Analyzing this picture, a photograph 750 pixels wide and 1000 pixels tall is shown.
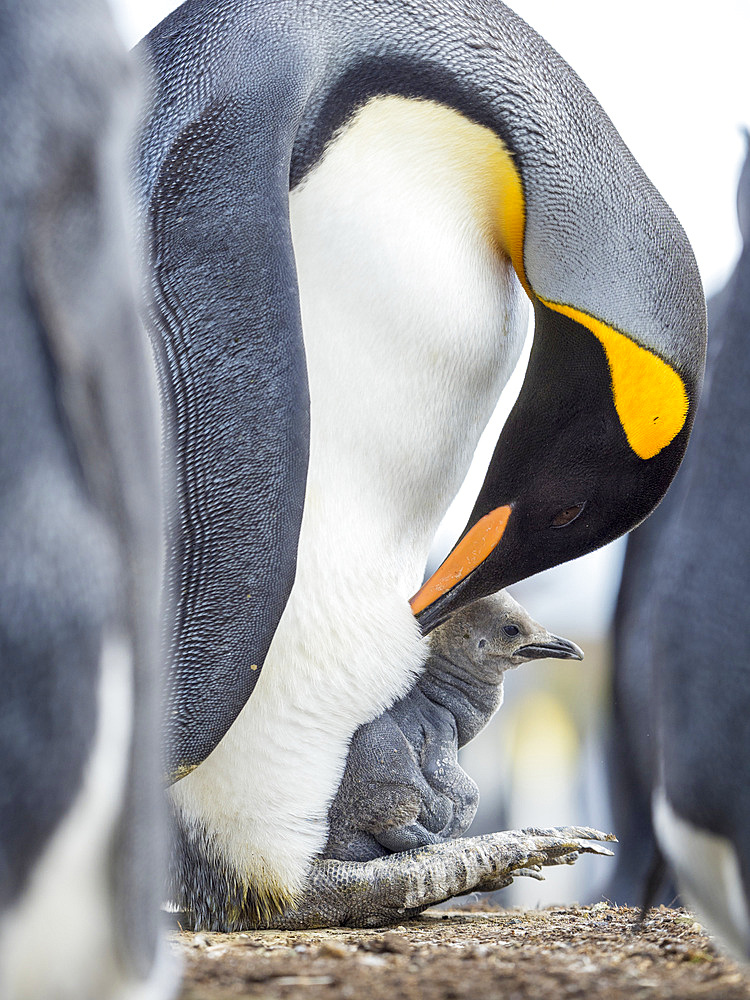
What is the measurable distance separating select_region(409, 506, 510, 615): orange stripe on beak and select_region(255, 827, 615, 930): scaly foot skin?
1.36ft

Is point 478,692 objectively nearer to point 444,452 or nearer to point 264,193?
point 444,452

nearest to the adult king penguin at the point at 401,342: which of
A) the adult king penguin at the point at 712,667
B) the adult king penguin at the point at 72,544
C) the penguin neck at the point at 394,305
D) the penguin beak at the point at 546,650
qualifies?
the penguin neck at the point at 394,305

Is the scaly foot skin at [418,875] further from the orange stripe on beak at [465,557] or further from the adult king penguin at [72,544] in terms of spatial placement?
the adult king penguin at [72,544]

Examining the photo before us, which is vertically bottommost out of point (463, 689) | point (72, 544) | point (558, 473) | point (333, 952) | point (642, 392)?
point (333, 952)

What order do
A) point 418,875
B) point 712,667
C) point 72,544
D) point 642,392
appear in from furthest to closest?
point 642,392, point 418,875, point 712,667, point 72,544

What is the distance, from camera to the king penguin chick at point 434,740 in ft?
5.96

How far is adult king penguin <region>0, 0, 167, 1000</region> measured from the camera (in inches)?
27.7

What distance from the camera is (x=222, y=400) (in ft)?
4.92

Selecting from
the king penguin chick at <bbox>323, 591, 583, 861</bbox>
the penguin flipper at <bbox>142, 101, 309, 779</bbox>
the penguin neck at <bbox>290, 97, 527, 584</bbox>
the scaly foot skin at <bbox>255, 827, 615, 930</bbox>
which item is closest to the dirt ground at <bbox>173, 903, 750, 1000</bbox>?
the scaly foot skin at <bbox>255, 827, 615, 930</bbox>

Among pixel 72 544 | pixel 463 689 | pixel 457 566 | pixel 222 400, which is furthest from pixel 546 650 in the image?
pixel 72 544

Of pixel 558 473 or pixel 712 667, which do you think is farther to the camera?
pixel 558 473

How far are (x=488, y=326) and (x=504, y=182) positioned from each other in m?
0.25

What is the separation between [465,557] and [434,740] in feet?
1.05

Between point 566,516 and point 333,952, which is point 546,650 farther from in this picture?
point 333,952
